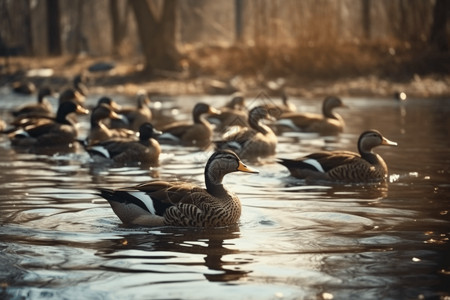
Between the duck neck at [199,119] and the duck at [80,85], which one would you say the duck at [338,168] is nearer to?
the duck neck at [199,119]

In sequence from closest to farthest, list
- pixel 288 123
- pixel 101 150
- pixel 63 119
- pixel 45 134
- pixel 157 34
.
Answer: pixel 101 150 → pixel 45 134 → pixel 63 119 → pixel 288 123 → pixel 157 34

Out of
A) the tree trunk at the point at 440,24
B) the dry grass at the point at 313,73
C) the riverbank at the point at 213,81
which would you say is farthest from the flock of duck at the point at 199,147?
the tree trunk at the point at 440,24

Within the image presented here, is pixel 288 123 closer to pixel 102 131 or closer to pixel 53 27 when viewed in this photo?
pixel 102 131

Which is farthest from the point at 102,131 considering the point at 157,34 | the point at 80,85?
the point at 157,34

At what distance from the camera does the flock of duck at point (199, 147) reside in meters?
11.6

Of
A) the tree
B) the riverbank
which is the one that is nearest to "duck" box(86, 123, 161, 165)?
the riverbank

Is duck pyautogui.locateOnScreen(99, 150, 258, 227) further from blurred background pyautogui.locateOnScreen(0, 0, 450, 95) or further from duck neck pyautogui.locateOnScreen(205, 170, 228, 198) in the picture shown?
blurred background pyautogui.locateOnScreen(0, 0, 450, 95)

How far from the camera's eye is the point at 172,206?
1152 centimetres

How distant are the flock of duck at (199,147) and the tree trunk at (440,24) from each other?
30.8ft

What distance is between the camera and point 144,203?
11484mm

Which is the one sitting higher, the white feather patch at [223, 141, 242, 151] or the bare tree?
the bare tree

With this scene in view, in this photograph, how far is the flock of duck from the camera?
11.6 metres

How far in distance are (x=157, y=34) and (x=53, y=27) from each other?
34.3 feet

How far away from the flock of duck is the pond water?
244 millimetres
